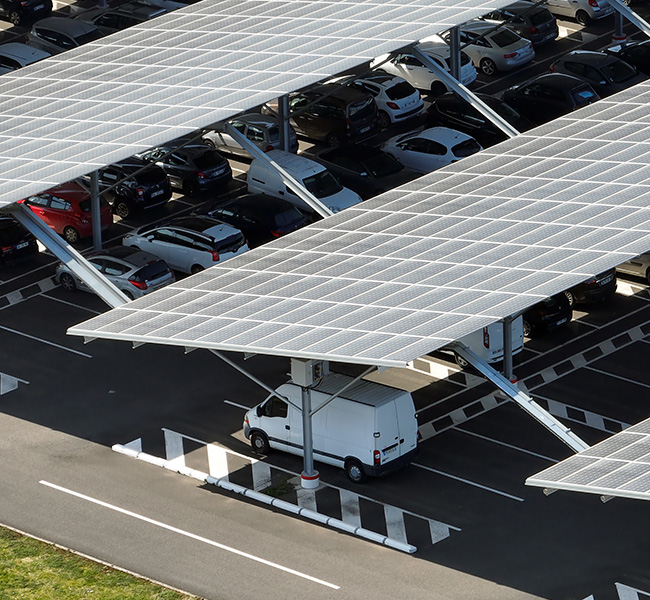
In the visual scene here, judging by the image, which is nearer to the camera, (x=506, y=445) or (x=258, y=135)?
(x=506, y=445)

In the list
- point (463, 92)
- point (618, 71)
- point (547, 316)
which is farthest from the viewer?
point (618, 71)

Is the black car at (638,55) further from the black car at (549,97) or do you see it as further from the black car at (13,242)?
the black car at (13,242)

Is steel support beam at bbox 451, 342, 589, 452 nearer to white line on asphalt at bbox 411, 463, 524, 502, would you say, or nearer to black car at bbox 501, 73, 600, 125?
white line on asphalt at bbox 411, 463, 524, 502

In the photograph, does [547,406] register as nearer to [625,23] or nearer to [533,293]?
[533,293]

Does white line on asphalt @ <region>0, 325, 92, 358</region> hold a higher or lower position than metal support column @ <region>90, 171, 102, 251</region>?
lower

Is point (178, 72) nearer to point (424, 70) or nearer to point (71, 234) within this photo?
point (71, 234)

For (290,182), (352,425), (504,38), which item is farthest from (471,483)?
(504,38)

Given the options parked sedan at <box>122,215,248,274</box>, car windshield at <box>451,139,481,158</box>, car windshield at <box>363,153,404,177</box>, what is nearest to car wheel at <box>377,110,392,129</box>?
car windshield at <box>363,153,404,177</box>
